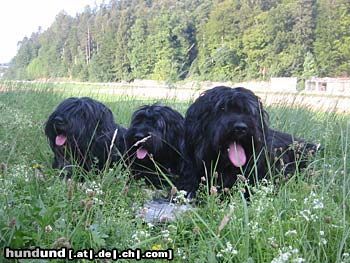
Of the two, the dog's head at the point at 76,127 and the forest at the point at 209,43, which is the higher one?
the forest at the point at 209,43

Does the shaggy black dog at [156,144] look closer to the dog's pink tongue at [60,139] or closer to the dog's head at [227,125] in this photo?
the dog's head at [227,125]

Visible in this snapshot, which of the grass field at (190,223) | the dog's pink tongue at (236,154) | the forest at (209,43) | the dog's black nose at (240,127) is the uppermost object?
the forest at (209,43)

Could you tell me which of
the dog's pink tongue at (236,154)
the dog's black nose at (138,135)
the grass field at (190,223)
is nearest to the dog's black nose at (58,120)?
the dog's black nose at (138,135)

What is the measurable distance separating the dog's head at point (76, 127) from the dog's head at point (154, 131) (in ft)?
1.26

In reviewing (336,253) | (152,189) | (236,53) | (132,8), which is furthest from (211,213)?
(132,8)

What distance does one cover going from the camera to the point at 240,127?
346 cm

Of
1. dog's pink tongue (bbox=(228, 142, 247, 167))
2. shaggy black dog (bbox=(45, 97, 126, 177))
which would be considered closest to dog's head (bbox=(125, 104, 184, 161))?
shaggy black dog (bbox=(45, 97, 126, 177))

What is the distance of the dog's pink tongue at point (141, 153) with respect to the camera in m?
4.25

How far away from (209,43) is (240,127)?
23.4 feet

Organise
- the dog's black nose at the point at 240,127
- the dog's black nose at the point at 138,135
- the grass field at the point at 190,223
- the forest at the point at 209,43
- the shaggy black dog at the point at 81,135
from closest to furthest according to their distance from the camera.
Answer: the grass field at the point at 190,223
the dog's black nose at the point at 240,127
the dog's black nose at the point at 138,135
the shaggy black dog at the point at 81,135
the forest at the point at 209,43

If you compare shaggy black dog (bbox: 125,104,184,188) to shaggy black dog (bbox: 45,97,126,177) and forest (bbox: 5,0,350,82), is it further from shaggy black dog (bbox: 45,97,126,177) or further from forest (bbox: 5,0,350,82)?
forest (bbox: 5,0,350,82)

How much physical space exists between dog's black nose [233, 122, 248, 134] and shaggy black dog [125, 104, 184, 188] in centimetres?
94

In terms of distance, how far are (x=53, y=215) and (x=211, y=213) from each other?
2.77 ft

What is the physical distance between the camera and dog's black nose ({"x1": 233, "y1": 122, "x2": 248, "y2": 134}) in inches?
136
